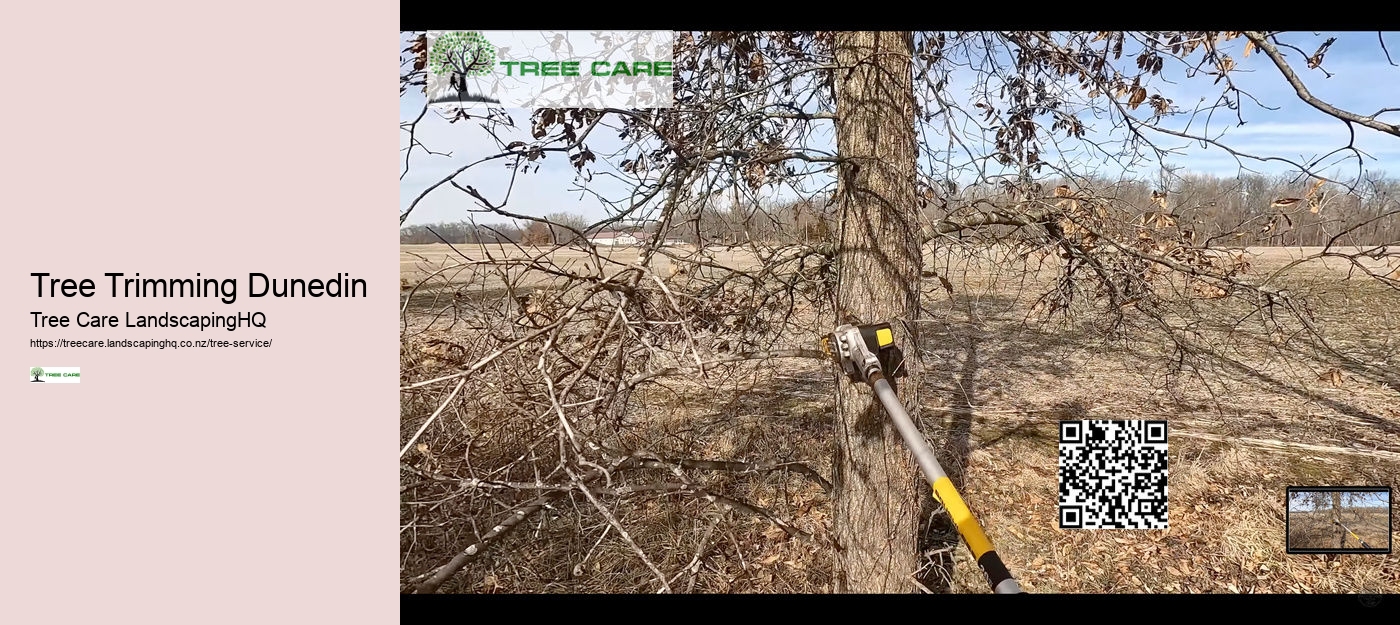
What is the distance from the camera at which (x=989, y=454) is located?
4680mm

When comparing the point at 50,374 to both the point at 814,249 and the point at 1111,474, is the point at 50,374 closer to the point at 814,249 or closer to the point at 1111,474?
the point at 814,249

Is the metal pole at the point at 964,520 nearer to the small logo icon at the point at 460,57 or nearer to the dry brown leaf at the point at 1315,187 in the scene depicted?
the dry brown leaf at the point at 1315,187

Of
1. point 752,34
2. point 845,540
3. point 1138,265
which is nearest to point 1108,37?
point 1138,265

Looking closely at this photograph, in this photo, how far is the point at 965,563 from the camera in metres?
3.71

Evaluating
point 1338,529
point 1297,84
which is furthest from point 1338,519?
point 1297,84

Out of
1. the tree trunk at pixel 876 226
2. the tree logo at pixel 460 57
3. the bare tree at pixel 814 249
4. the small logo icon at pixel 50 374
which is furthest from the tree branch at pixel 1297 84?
the small logo icon at pixel 50 374

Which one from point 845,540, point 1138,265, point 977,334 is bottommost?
point 845,540

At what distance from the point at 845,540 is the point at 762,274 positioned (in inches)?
42.5

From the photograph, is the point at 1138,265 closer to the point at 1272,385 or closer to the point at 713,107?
the point at 713,107

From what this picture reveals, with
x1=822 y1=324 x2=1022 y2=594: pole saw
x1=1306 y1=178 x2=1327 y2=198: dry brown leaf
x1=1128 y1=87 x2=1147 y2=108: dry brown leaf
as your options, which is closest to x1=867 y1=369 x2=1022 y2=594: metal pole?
x1=822 y1=324 x2=1022 y2=594: pole saw

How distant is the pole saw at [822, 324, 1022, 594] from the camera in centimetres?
190

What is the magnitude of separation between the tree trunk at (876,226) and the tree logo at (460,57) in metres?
1.22

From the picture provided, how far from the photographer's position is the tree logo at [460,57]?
247cm
